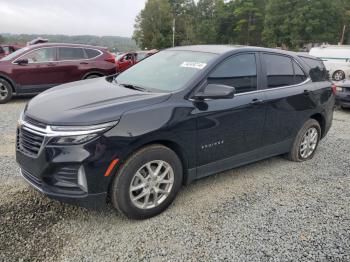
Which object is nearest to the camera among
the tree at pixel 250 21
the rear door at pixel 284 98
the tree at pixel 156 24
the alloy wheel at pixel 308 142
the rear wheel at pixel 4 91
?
the rear door at pixel 284 98

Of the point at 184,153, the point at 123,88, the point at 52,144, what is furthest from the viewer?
the point at 123,88

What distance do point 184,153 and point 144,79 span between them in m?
1.09

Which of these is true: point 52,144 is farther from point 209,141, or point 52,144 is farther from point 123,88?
point 209,141

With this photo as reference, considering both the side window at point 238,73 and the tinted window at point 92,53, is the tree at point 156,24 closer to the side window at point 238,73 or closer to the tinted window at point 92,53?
the tinted window at point 92,53

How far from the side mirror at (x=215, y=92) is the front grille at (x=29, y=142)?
5.02 ft

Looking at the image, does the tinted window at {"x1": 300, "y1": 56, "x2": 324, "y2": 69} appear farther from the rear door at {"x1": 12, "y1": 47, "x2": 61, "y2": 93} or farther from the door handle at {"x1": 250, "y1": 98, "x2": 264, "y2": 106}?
the rear door at {"x1": 12, "y1": 47, "x2": 61, "y2": 93}

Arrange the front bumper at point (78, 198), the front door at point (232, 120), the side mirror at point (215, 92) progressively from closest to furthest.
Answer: the front bumper at point (78, 198)
the side mirror at point (215, 92)
the front door at point (232, 120)

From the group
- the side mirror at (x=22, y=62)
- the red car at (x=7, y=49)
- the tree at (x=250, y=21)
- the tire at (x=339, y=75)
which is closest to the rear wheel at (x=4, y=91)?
the side mirror at (x=22, y=62)

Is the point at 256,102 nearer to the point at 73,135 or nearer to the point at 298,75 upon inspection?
the point at 298,75

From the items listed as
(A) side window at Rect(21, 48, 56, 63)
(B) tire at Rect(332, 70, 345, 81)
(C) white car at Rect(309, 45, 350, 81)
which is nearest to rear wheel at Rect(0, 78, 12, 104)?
(A) side window at Rect(21, 48, 56, 63)

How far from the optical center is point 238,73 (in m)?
3.69

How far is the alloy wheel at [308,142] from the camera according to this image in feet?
15.5

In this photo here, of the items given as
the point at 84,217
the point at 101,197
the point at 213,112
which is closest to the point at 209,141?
the point at 213,112

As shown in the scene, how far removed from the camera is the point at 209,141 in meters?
3.35
